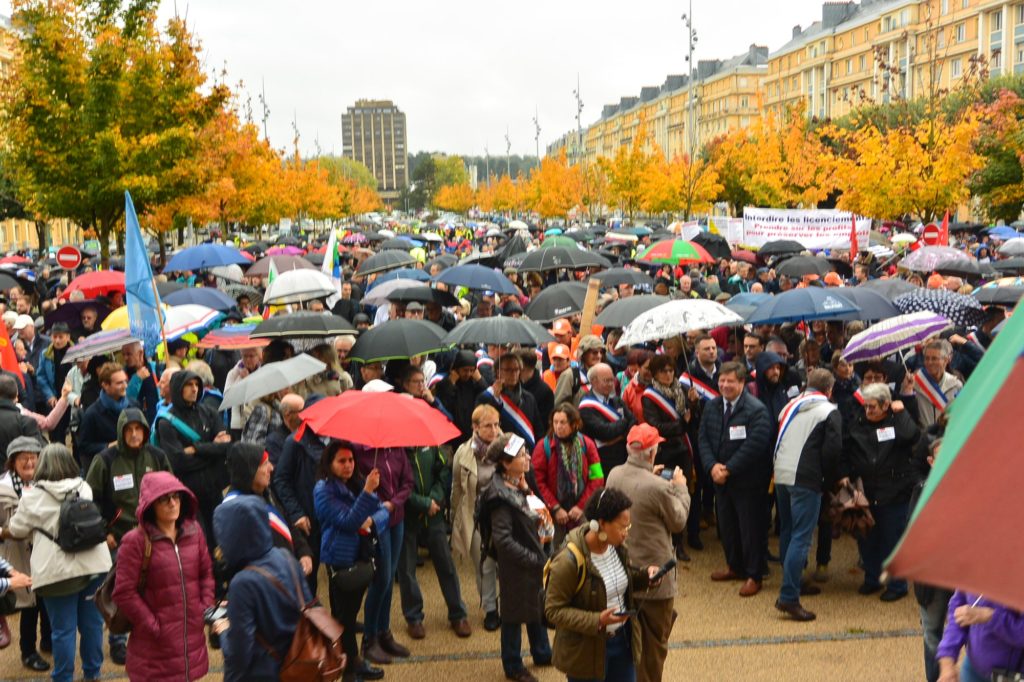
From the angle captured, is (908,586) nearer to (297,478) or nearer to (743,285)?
(297,478)

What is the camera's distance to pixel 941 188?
79.4 ft

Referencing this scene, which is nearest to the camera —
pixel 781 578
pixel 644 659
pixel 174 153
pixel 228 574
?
pixel 228 574

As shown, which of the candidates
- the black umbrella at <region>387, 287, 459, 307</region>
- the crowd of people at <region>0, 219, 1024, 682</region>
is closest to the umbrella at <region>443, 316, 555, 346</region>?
the crowd of people at <region>0, 219, 1024, 682</region>

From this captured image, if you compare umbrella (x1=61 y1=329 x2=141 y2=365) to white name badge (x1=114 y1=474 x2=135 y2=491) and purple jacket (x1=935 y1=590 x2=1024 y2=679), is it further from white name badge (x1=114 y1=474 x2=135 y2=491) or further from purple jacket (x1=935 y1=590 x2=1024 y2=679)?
purple jacket (x1=935 y1=590 x2=1024 y2=679)

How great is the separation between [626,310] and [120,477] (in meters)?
5.62

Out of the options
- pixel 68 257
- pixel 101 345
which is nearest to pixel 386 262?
pixel 68 257

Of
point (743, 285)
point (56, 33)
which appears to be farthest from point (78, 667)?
point (56, 33)

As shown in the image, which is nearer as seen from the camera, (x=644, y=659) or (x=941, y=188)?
(x=644, y=659)

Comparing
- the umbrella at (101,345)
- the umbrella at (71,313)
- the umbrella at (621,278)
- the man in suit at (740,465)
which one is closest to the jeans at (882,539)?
the man in suit at (740,465)

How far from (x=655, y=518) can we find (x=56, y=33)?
16.4 meters

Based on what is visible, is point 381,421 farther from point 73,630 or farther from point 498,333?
point 498,333

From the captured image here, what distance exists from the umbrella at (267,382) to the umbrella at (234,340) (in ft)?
5.47

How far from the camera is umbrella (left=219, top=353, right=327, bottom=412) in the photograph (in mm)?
7734

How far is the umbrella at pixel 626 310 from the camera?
36.0ft
